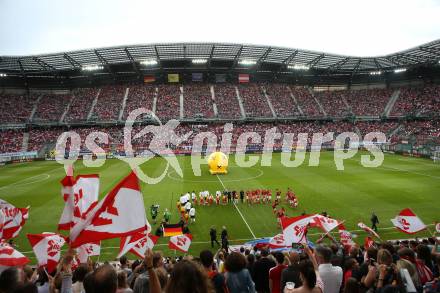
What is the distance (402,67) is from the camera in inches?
2677

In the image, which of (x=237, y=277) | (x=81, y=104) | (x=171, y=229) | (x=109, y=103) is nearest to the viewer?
(x=237, y=277)

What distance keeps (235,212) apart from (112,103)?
56.9 meters

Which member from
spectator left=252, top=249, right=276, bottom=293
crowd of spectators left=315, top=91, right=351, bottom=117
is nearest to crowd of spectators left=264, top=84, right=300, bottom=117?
crowd of spectators left=315, top=91, right=351, bottom=117

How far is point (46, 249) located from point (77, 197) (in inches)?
62.4

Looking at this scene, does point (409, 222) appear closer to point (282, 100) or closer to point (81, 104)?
point (282, 100)

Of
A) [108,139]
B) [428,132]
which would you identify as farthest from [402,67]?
[108,139]

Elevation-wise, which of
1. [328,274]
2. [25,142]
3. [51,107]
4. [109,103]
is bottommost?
[25,142]

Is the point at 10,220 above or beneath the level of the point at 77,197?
beneath

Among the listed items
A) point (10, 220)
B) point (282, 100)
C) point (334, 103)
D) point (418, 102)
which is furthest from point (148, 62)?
point (10, 220)

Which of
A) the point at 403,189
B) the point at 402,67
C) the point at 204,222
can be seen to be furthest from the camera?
the point at 402,67

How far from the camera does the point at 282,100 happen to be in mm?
76188

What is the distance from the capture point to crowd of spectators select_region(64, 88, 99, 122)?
68812 mm

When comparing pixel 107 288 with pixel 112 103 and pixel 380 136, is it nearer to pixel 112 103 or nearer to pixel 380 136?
pixel 380 136

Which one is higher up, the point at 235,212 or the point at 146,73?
the point at 146,73
